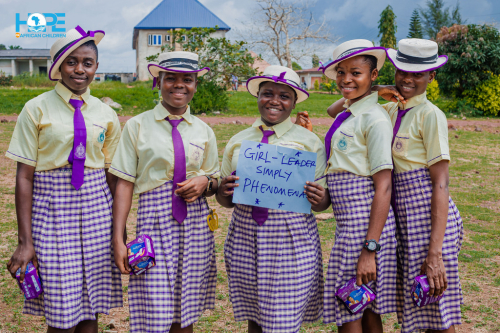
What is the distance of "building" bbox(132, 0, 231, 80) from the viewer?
4025cm

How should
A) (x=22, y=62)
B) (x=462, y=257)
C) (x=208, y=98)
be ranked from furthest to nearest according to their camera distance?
(x=22, y=62), (x=208, y=98), (x=462, y=257)

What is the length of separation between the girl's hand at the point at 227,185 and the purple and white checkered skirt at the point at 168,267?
0.17m

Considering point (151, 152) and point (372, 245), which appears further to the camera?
point (151, 152)

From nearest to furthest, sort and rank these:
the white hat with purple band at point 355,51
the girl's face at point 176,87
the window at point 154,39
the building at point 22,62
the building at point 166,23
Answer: the white hat with purple band at point 355,51 → the girl's face at point 176,87 → the building at point 166,23 → the window at point 154,39 → the building at point 22,62

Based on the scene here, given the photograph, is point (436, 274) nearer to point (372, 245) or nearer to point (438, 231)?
point (438, 231)

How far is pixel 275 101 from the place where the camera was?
258 cm

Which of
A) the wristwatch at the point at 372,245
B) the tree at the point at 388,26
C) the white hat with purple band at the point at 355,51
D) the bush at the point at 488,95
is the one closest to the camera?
the wristwatch at the point at 372,245

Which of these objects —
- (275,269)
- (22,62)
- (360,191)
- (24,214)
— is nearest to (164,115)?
(24,214)

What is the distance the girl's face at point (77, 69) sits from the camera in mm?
2559

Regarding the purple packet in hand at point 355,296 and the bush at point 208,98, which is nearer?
the purple packet in hand at point 355,296

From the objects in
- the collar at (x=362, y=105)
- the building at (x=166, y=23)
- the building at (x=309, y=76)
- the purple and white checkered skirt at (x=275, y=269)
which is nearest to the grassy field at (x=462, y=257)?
the purple and white checkered skirt at (x=275, y=269)

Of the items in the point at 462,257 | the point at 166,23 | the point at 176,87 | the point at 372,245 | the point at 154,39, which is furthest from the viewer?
the point at 166,23

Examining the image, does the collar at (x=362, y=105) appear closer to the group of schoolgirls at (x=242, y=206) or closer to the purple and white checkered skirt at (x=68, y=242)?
the group of schoolgirls at (x=242, y=206)

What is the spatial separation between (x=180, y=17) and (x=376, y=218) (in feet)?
140
